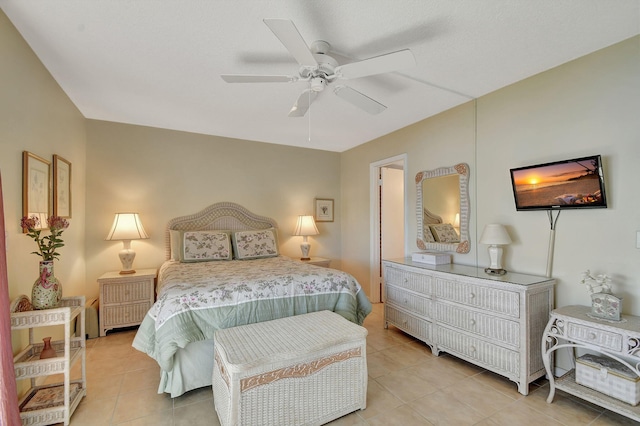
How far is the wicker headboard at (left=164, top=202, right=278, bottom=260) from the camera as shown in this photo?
3979mm

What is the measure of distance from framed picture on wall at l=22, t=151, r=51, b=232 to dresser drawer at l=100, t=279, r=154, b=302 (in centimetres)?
111

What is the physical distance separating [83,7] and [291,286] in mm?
2353

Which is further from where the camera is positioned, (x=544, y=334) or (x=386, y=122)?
Answer: (x=386, y=122)

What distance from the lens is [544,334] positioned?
2.13 meters

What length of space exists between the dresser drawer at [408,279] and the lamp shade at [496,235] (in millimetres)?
665

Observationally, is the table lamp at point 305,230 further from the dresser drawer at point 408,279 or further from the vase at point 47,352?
the vase at point 47,352

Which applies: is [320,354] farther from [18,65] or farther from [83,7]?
[18,65]

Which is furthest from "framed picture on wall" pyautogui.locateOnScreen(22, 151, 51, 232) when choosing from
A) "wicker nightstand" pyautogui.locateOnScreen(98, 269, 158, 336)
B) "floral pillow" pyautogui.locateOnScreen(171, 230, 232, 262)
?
"floral pillow" pyautogui.locateOnScreen(171, 230, 232, 262)

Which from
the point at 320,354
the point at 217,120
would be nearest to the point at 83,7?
the point at 217,120

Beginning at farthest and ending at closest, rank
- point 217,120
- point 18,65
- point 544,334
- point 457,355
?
point 217,120 → point 457,355 → point 544,334 → point 18,65

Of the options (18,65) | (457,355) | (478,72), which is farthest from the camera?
(457,355)

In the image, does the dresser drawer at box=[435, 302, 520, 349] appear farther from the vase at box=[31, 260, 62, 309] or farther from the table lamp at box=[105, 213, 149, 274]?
the table lamp at box=[105, 213, 149, 274]

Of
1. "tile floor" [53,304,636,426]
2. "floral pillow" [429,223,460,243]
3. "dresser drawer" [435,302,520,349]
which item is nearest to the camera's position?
"tile floor" [53,304,636,426]

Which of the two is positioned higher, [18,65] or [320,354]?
[18,65]
